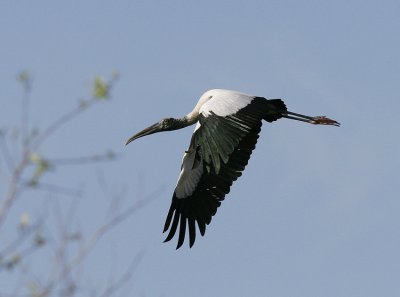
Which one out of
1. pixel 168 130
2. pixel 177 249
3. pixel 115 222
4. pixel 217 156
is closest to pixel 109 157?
pixel 115 222

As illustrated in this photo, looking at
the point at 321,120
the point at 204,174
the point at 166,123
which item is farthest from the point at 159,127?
the point at 321,120

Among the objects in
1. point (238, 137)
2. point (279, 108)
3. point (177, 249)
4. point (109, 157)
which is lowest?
point (109, 157)

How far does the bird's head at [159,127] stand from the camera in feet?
45.6

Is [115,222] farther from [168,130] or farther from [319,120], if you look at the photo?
[319,120]

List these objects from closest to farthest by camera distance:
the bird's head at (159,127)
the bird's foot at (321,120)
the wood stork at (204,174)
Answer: the wood stork at (204,174)
the bird's head at (159,127)
the bird's foot at (321,120)

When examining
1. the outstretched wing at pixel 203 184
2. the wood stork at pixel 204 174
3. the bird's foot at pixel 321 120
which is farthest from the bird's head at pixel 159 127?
the bird's foot at pixel 321 120

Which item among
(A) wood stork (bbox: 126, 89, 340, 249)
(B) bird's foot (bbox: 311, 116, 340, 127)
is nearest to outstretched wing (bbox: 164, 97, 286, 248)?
(A) wood stork (bbox: 126, 89, 340, 249)

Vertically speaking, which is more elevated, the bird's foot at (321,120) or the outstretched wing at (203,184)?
the bird's foot at (321,120)

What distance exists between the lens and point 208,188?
44.2 feet

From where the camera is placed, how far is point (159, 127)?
1407 centimetres

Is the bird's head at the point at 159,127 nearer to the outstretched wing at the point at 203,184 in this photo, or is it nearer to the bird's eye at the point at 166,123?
the bird's eye at the point at 166,123

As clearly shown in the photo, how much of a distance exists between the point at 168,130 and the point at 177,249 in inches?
77.3

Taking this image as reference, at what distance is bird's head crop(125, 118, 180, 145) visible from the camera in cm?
1389

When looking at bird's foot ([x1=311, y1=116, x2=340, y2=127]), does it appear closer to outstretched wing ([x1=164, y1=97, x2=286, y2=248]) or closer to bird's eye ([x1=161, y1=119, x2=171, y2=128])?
outstretched wing ([x1=164, y1=97, x2=286, y2=248])
